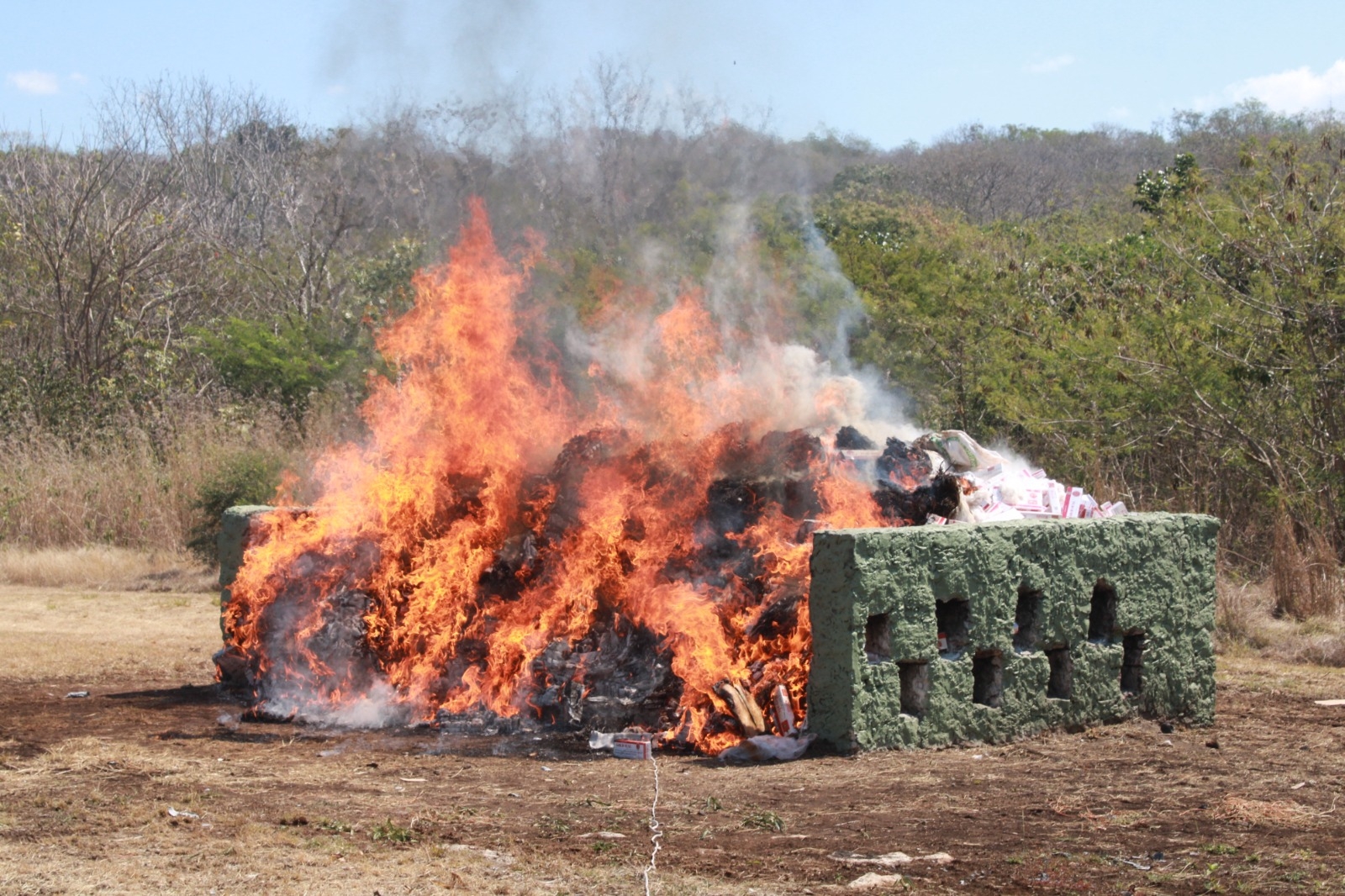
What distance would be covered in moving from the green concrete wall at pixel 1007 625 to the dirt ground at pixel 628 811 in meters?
0.21

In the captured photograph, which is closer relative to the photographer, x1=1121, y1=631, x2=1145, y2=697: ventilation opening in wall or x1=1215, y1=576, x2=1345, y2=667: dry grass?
x1=1121, y1=631, x2=1145, y2=697: ventilation opening in wall

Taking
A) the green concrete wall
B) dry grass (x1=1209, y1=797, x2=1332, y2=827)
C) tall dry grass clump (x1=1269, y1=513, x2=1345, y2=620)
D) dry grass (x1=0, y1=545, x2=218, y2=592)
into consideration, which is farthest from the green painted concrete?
tall dry grass clump (x1=1269, y1=513, x2=1345, y2=620)

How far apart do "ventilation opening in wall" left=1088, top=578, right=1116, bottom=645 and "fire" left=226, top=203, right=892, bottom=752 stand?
5.04 ft

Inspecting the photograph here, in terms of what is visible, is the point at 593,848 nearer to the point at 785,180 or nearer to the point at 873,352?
the point at 785,180

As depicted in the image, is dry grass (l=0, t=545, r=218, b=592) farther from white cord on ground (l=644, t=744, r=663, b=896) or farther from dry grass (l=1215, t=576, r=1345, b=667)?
dry grass (l=1215, t=576, r=1345, b=667)

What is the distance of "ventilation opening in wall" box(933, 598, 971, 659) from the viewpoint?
304 inches

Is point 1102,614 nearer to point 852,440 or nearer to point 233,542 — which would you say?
point 852,440

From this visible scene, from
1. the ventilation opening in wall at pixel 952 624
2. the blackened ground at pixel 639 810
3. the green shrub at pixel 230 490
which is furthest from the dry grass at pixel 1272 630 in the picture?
the green shrub at pixel 230 490

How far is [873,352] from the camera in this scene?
18.7 metres

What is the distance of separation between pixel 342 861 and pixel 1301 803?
180 inches

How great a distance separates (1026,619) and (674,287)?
20.9 feet

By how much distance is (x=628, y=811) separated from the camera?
6.46 m

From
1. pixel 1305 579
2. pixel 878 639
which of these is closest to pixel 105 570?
pixel 878 639

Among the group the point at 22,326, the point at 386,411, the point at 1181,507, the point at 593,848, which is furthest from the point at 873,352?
the point at 22,326
